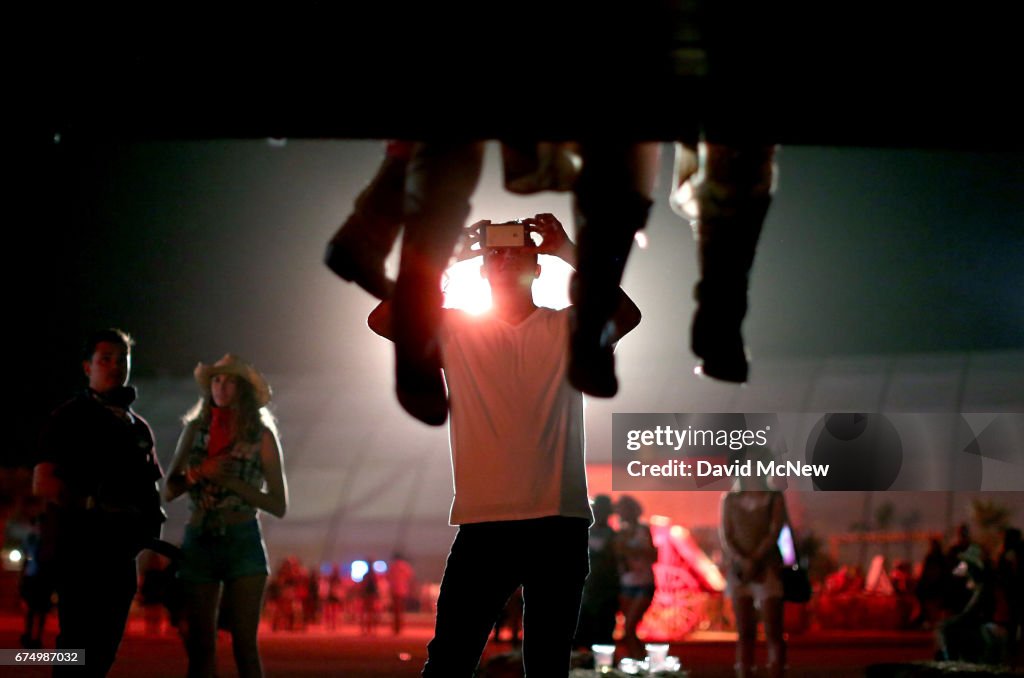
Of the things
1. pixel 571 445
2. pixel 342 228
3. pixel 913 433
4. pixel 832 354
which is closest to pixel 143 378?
pixel 832 354

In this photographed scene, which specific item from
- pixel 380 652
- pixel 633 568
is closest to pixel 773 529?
pixel 633 568

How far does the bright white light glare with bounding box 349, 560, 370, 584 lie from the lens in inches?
491

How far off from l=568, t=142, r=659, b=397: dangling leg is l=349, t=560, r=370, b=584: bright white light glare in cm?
1035

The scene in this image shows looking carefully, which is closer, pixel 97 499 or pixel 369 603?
pixel 97 499

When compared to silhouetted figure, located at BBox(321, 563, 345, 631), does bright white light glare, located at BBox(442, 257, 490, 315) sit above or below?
above

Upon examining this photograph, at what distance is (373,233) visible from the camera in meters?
2.66

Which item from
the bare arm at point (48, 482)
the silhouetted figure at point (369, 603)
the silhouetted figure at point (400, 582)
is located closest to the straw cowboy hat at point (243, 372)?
the bare arm at point (48, 482)

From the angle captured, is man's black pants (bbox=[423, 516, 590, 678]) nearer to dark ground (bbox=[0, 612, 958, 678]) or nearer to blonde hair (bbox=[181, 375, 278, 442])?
blonde hair (bbox=[181, 375, 278, 442])

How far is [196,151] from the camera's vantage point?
17.1 ft

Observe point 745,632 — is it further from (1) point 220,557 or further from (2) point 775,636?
(1) point 220,557

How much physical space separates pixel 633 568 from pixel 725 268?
144 inches

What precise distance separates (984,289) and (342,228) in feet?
15.6

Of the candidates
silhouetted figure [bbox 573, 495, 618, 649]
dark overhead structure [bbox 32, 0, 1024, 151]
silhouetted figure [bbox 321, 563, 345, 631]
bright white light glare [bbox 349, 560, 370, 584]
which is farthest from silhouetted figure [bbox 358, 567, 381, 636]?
dark overhead structure [bbox 32, 0, 1024, 151]

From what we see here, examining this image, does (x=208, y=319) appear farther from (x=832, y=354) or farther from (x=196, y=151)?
(x=832, y=354)
